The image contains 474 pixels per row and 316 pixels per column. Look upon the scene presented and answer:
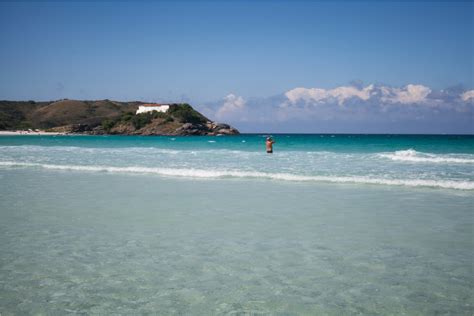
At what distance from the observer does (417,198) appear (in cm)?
1268

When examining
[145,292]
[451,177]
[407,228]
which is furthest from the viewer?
[451,177]

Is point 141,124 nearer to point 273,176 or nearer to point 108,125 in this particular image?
point 108,125

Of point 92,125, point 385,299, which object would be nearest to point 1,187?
point 385,299

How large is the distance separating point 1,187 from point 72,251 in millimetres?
10266

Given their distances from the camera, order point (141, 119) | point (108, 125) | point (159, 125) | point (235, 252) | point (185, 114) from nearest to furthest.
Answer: point (235, 252)
point (159, 125)
point (185, 114)
point (141, 119)
point (108, 125)

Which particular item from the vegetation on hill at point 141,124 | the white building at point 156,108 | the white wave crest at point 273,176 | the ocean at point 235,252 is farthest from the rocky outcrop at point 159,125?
the ocean at point 235,252

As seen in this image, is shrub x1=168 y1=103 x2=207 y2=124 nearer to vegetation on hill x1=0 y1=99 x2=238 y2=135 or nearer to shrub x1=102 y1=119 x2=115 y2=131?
vegetation on hill x1=0 y1=99 x2=238 y2=135

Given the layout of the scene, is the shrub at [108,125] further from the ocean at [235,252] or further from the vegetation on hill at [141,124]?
the ocean at [235,252]

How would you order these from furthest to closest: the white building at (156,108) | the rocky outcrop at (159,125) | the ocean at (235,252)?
the white building at (156,108), the rocky outcrop at (159,125), the ocean at (235,252)

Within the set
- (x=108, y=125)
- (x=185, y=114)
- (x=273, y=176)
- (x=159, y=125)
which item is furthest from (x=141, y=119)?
(x=273, y=176)

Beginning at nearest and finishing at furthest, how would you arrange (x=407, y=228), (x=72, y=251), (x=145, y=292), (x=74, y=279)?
(x=145, y=292) < (x=74, y=279) < (x=72, y=251) < (x=407, y=228)

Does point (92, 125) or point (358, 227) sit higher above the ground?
point (92, 125)

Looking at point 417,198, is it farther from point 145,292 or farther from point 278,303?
point 145,292

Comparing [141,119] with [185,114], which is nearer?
[185,114]
